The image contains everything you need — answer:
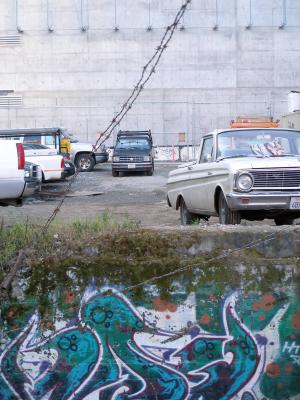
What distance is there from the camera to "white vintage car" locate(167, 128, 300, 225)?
26.9 ft

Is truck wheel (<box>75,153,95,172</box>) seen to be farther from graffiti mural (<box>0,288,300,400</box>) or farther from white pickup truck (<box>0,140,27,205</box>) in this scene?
graffiti mural (<box>0,288,300,400</box>)

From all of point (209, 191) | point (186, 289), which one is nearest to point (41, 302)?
point (186, 289)

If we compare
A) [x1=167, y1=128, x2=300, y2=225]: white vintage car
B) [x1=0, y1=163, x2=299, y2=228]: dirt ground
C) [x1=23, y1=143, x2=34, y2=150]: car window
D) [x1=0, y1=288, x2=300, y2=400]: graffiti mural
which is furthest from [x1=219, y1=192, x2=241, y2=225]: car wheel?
[x1=23, y1=143, x2=34, y2=150]: car window

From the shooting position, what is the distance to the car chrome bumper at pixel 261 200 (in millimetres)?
8172

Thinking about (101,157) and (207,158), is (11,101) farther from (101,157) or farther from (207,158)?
(207,158)

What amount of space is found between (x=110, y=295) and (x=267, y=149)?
12.6ft

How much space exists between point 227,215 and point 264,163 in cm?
87

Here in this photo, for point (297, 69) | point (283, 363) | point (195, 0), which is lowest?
point (283, 363)

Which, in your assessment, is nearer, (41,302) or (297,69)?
(41,302)

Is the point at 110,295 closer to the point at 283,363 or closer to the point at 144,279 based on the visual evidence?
the point at 144,279

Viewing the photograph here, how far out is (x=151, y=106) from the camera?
4512cm

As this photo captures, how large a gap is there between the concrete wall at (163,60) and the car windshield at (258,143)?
→ 1396 inches

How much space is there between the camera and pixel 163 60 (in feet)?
148

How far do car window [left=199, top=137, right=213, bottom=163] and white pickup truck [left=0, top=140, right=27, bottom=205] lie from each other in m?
2.97
